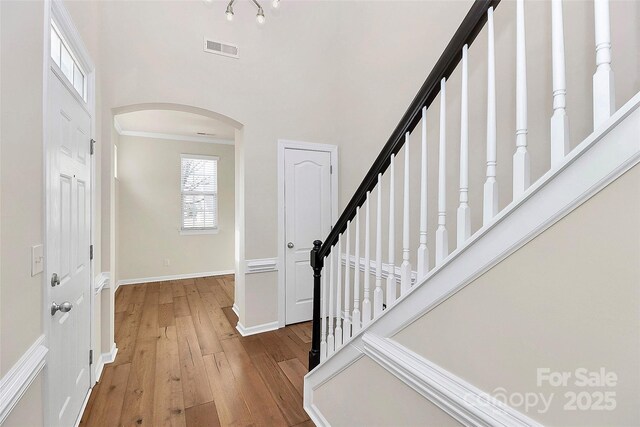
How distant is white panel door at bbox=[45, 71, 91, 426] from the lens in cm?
135

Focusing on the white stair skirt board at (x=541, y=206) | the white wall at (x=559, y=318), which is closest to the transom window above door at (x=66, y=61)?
the white stair skirt board at (x=541, y=206)

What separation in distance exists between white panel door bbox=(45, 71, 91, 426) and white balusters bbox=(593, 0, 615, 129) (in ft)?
6.31

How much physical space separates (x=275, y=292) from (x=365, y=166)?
1.72 m

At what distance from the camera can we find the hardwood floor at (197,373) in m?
1.89

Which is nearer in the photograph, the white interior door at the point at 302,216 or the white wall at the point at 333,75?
the white wall at the point at 333,75

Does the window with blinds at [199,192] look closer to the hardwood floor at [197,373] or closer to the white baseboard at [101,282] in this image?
the hardwood floor at [197,373]

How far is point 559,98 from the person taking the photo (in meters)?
0.67

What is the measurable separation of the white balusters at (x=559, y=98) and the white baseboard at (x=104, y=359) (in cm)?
316

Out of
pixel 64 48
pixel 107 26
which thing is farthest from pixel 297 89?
pixel 64 48

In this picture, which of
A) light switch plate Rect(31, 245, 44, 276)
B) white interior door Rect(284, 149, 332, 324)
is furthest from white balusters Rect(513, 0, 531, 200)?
white interior door Rect(284, 149, 332, 324)

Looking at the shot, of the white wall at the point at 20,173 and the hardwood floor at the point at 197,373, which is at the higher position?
the white wall at the point at 20,173

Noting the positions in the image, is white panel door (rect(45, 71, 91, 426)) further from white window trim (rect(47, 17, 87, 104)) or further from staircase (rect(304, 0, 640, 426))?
staircase (rect(304, 0, 640, 426))

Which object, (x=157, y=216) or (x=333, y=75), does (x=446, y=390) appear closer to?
(x=333, y=75)

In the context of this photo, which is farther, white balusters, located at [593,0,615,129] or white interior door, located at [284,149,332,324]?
white interior door, located at [284,149,332,324]
